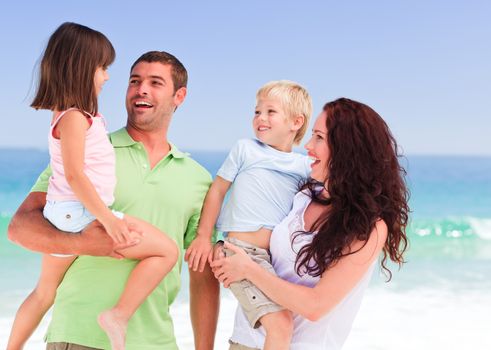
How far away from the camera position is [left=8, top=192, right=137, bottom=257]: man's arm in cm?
325

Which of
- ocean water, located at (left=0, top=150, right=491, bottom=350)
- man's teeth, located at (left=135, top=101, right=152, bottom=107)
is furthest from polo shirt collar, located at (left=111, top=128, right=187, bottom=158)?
ocean water, located at (left=0, top=150, right=491, bottom=350)

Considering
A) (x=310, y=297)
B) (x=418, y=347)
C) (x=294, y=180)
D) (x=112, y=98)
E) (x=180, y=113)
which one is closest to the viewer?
(x=310, y=297)

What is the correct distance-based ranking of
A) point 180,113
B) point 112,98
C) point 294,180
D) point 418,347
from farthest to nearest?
point 180,113, point 112,98, point 418,347, point 294,180

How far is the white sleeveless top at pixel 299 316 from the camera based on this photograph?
325 cm

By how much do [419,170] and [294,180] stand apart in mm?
22299

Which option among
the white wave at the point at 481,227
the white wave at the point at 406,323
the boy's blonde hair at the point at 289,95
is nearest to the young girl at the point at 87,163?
the boy's blonde hair at the point at 289,95

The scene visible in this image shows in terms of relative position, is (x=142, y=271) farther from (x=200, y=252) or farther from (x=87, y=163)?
(x=87, y=163)

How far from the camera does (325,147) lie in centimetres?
319

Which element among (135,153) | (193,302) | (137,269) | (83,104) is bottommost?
(193,302)

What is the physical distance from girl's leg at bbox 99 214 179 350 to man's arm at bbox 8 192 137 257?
0.10 m

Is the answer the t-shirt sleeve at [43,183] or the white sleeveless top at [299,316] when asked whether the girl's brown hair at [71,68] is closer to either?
the t-shirt sleeve at [43,183]

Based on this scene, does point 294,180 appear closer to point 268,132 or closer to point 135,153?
point 268,132

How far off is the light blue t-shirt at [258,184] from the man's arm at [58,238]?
574mm

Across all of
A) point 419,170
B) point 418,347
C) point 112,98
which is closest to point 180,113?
point 112,98
